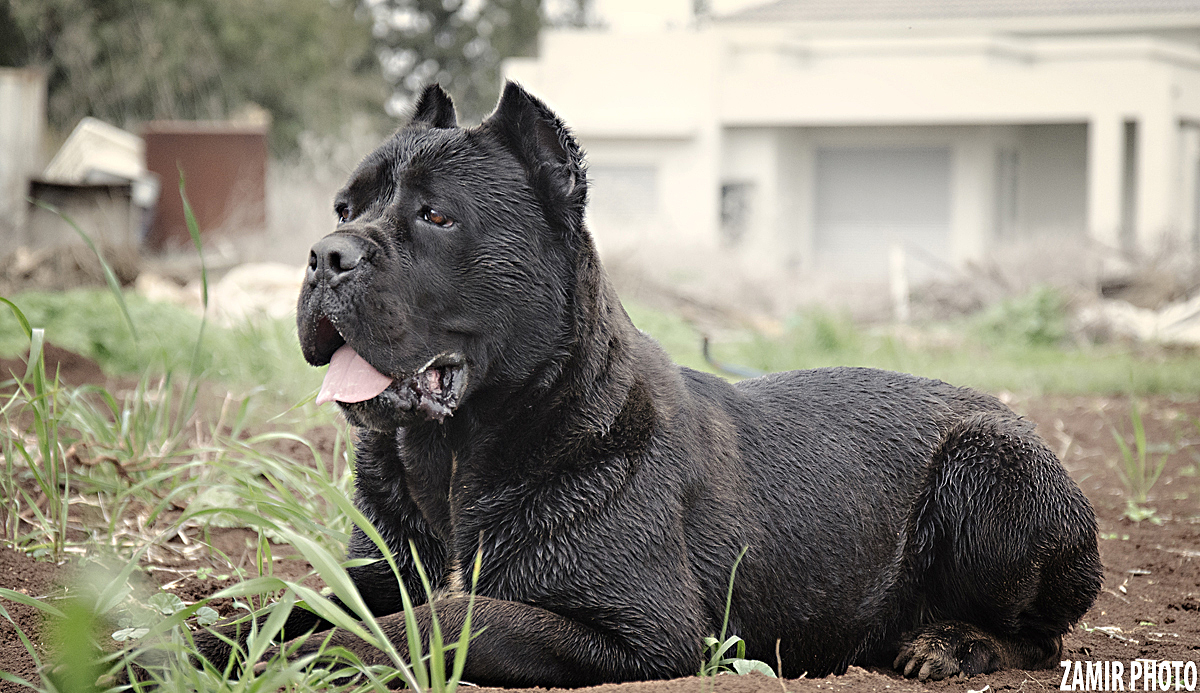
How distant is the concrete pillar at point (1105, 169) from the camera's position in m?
21.7

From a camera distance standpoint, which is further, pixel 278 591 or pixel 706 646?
pixel 278 591

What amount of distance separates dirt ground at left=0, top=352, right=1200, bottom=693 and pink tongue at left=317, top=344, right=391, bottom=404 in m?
0.82

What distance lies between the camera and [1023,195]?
83.5ft

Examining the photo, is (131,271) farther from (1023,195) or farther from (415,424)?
(1023,195)

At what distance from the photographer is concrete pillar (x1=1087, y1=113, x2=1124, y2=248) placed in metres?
21.7

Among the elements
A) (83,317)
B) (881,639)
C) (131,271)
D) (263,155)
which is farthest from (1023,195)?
(881,639)

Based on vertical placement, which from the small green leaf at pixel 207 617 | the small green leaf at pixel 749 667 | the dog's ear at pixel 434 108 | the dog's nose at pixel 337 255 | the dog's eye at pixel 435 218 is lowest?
the small green leaf at pixel 749 667

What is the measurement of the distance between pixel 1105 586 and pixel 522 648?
2.45 metres

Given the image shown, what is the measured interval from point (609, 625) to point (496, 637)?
0.28 m

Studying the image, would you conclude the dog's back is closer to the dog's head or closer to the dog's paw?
the dog's paw

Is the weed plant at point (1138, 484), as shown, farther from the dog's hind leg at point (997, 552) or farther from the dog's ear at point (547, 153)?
the dog's ear at point (547, 153)

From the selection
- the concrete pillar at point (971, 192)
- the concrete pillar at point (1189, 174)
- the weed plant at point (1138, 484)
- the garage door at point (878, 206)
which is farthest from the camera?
the garage door at point (878, 206)

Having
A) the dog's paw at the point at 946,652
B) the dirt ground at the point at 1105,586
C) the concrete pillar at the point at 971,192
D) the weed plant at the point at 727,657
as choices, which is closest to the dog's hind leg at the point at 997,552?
the dog's paw at the point at 946,652

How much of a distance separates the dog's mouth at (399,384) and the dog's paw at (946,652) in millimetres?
1446
